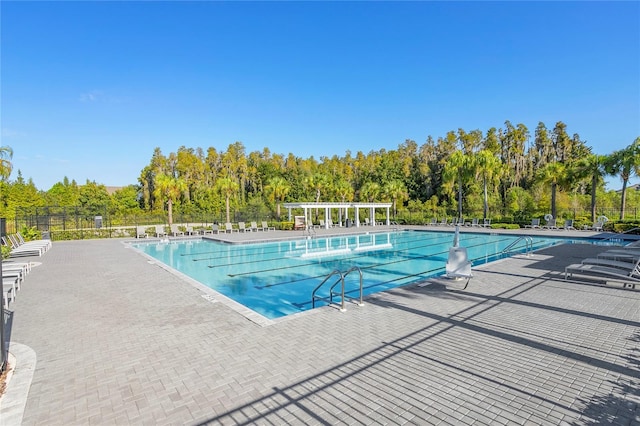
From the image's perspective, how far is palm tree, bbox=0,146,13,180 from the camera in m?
13.5

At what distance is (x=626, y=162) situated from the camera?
67.2 ft

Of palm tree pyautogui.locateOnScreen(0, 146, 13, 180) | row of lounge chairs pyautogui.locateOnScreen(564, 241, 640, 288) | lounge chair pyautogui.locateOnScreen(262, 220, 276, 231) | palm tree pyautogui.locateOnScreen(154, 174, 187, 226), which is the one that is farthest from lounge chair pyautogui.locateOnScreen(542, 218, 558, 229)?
palm tree pyautogui.locateOnScreen(0, 146, 13, 180)

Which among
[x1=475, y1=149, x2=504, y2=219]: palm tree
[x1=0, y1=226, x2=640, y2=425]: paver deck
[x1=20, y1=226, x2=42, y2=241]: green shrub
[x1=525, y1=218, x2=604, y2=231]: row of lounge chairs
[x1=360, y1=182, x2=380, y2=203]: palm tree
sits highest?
[x1=475, y1=149, x2=504, y2=219]: palm tree

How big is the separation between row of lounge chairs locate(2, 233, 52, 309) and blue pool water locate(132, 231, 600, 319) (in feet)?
13.5

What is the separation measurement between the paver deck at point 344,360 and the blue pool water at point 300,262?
7.47ft

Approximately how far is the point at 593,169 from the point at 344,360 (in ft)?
86.5

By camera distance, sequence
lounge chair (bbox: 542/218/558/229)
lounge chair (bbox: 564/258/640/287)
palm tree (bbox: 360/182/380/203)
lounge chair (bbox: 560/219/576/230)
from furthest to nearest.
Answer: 1. palm tree (bbox: 360/182/380/203)
2. lounge chair (bbox: 542/218/558/229)
3. lounge chair (bbox: 560/219/576/230)
4. lounge chair (bbox: 564/258/640/287)

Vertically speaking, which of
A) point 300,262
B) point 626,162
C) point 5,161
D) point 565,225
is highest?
point 626,162

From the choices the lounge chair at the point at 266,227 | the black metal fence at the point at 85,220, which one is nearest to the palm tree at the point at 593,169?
the lounge chair at the point at 266,227

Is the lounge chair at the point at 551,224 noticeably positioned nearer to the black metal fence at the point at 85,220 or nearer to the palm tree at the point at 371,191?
the palm tree at the point at 371,191

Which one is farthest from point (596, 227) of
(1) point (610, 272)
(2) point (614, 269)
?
(1) point (610, 272)

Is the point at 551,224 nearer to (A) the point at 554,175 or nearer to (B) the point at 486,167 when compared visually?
(A) the point at 554,175

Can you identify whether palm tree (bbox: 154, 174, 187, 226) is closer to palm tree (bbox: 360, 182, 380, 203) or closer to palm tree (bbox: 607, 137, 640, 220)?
palm tree (bbox: 360, 182, 380, 203)

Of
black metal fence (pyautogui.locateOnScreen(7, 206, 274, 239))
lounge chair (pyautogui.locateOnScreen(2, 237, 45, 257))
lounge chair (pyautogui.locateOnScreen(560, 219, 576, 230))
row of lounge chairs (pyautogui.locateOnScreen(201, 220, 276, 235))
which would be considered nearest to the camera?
lounge chair (pyautogui.locateOnScreen(2, 237, 45, 257))
